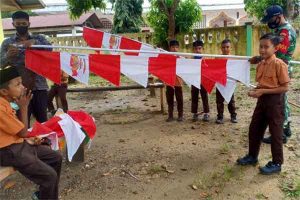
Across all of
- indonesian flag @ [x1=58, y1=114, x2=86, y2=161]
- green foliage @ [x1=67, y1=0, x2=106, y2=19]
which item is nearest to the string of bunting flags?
indonesian flag @ [x1=58, y1=114, x2=86, y2=161]

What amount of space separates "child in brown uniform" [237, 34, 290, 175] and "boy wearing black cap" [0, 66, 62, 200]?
8.46 feet

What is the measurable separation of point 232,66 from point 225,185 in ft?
5.49

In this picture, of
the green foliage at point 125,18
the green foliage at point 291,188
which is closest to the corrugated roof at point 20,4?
the green foliage at point 291,188

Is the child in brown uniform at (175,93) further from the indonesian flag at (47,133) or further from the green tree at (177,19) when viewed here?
the green tree at (177,19)

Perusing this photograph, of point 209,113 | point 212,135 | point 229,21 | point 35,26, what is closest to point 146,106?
point 209,113

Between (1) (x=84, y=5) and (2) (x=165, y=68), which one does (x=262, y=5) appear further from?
(2) (x=165, y=68)

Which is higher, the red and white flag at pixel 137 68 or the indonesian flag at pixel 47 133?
the red and white flag at pixel 137 68

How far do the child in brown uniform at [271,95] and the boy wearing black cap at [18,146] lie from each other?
2.58m

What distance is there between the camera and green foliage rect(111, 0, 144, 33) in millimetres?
17430

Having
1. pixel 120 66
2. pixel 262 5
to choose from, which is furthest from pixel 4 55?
pixel 262 5

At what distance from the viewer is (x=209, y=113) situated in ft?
24.7

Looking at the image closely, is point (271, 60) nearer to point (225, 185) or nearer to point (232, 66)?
point (232, 66)

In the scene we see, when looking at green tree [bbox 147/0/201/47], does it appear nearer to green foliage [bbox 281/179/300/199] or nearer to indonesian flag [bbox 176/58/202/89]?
indonesian flag [bbox 176/58/202/89]

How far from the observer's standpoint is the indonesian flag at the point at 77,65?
209 inches
